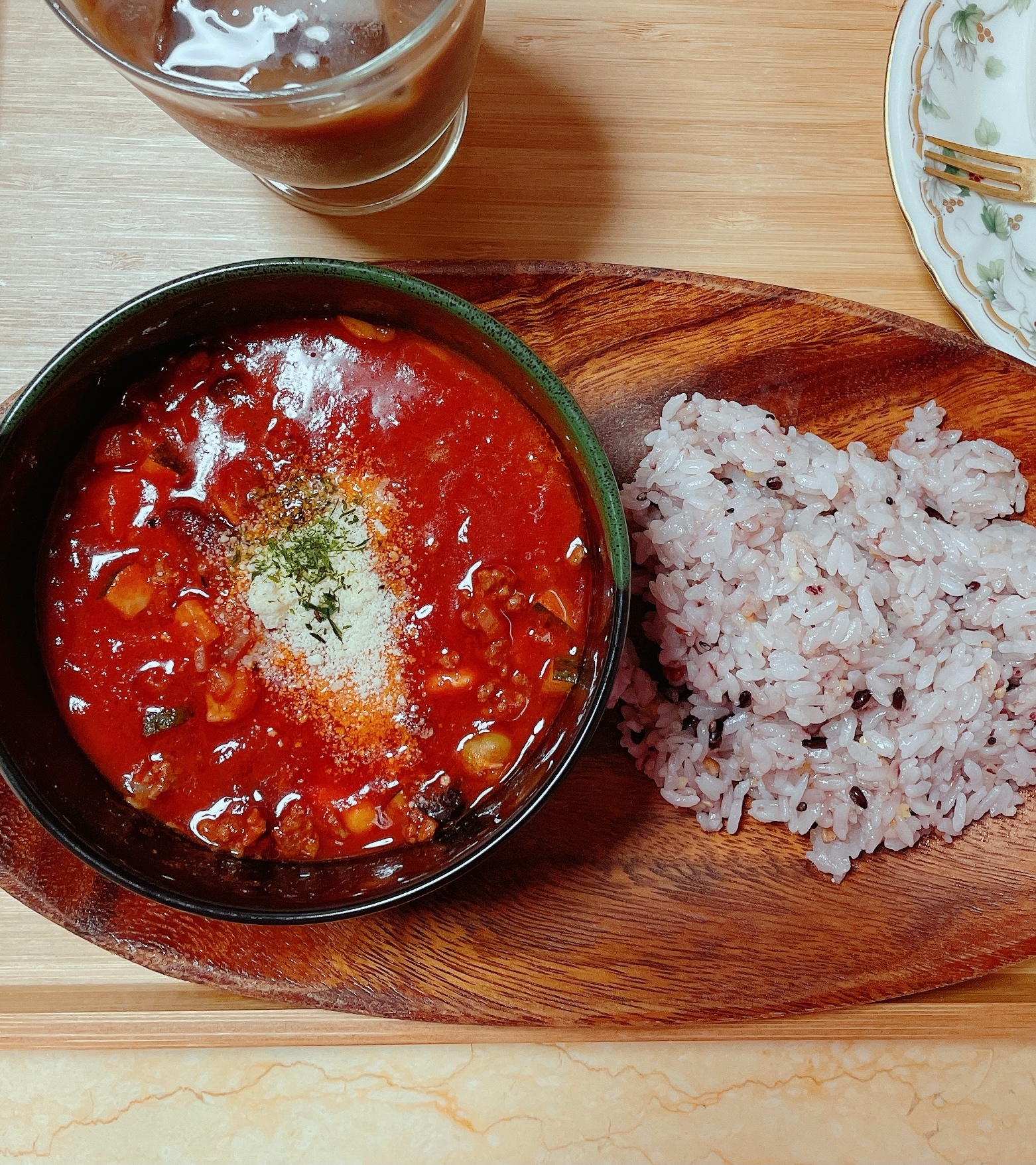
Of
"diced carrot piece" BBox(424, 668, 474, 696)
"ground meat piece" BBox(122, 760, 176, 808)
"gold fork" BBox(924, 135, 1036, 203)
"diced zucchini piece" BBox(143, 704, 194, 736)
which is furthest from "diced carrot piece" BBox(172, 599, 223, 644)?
"gold fork" BBox(924, 135, 1036, 203)

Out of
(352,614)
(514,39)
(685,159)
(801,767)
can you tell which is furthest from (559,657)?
(514,39)

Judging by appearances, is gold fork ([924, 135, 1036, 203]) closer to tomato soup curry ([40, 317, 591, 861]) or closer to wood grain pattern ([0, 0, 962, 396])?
wood grain pattern ([0, 0, 962, 396])

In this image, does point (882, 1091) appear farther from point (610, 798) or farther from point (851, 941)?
point (610, 798)

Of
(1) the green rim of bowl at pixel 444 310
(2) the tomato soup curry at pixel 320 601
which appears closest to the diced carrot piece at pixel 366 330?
(2) the tomato soup curry at pixel 320 601

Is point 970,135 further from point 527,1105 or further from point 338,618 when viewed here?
point 527,1105

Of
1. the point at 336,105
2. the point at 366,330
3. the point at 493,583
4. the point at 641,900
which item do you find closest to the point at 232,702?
the point at 493,583

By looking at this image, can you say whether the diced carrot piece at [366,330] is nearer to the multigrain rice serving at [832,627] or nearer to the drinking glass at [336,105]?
the drinking glass at [336,105]
